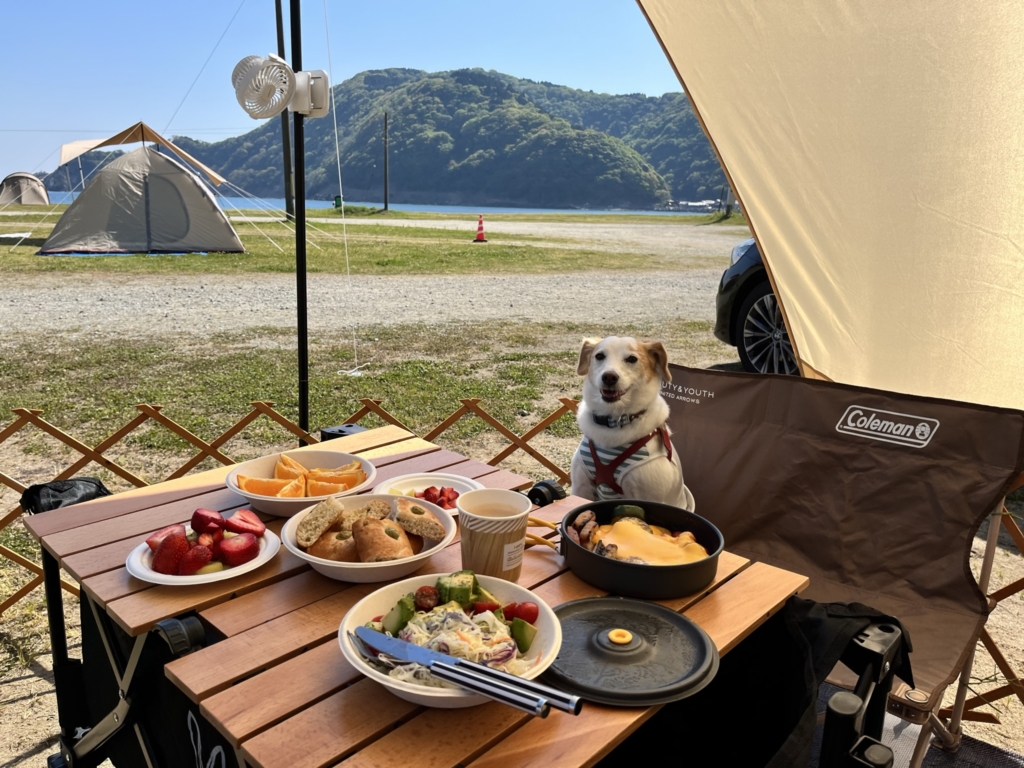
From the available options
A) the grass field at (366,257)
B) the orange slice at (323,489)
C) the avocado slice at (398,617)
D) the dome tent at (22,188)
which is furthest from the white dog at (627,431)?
the dome tent at (22,188)

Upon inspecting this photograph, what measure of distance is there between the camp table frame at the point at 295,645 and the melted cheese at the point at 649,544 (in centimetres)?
10

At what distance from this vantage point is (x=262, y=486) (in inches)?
81.6

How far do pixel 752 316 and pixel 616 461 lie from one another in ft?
13.3

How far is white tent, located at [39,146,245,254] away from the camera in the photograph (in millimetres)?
13867

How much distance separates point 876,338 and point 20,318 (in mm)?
9392

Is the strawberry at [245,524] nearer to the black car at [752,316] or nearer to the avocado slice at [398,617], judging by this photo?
the avocado slice at [398,617]

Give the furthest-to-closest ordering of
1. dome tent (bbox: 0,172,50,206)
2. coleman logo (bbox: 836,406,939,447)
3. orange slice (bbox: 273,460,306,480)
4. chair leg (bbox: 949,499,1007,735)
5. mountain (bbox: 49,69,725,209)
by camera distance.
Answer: mountain (bbox: 49,69,725,209), dome tent (bbox: 0,172,50,206), coleman logo (bbox: 836,406,939,447), chair leg (bbox: 949,499,1007,735), orange slice (bbox: 273,460,306,480)

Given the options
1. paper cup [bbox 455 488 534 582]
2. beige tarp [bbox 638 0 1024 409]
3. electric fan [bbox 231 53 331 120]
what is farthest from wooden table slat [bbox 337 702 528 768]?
electric fan [bbox 231 53 331 120]

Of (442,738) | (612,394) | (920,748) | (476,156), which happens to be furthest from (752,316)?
(476,156)

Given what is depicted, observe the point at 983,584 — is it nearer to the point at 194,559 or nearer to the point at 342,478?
the point at 342,478

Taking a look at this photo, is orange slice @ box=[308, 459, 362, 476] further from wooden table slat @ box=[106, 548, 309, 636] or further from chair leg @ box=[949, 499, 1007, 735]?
chair leg @ box=[949, 499, 1007, 735]

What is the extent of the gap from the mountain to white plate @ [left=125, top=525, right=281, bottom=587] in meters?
95.2

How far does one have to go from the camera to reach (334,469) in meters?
2.31

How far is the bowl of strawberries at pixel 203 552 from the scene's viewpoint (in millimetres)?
1657
